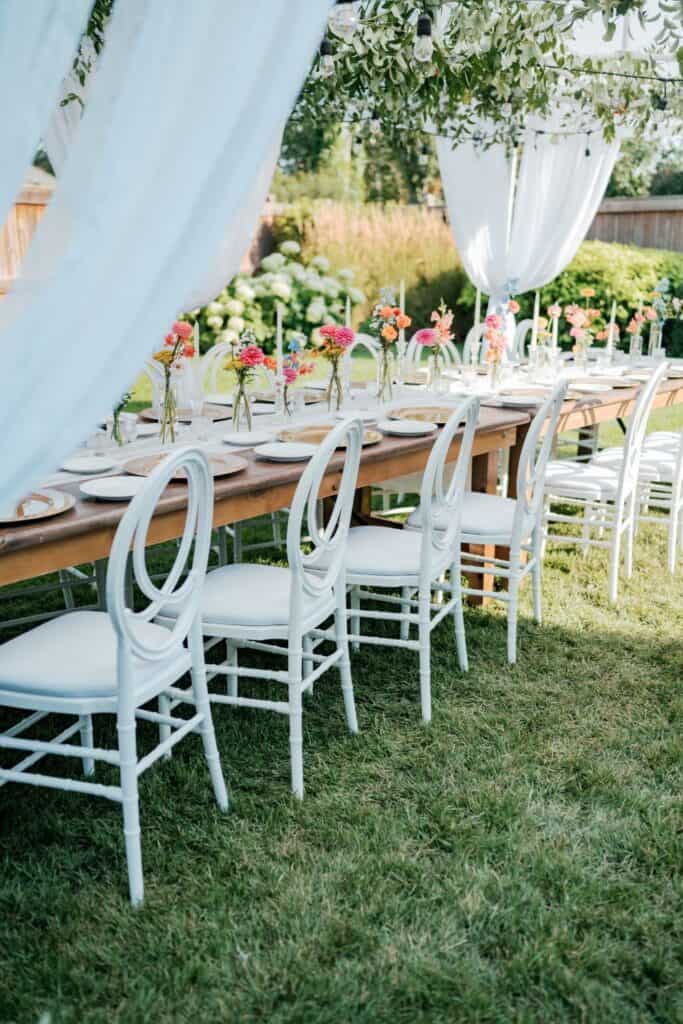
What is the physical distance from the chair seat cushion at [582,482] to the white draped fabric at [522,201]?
177cm

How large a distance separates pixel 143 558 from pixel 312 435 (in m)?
1.32

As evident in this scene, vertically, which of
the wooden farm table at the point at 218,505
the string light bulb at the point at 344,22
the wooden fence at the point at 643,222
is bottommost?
the wooden farm table at the point at 218,505

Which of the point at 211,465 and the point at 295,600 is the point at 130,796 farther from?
the point at 211,465

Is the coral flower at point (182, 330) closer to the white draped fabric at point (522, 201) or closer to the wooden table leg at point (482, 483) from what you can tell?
the wooden table leg at point (482, 483)

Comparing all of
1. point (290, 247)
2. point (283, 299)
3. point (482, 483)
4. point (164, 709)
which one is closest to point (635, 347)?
point (482, 483)

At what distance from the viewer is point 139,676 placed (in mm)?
2137

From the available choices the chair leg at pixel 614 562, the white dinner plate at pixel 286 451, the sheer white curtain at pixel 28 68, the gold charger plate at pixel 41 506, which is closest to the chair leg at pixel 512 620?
the chair leg at pixel 614 562

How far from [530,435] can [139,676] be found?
5.59 feet

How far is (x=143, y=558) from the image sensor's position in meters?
2.08

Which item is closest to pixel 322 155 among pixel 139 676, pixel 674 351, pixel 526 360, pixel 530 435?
pixel 674 351

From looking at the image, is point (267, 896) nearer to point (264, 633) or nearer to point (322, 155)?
point (264, 633)

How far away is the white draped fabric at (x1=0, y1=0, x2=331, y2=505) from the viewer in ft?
3.56

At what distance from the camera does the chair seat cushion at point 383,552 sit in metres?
2.95

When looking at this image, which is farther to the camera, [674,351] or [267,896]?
[674,351]
